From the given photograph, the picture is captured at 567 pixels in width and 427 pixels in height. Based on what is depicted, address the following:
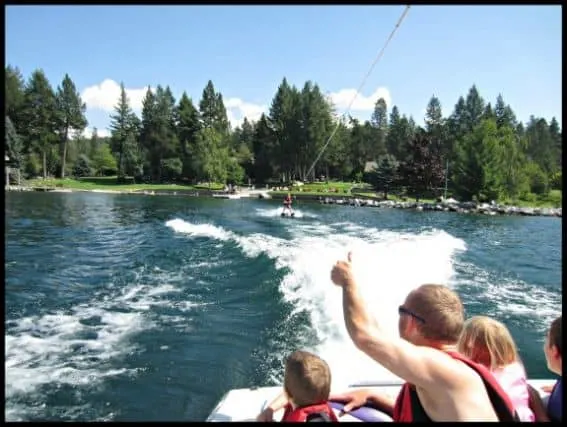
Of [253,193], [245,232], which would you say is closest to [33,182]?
[253,193]

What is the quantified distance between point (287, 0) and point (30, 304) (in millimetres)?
10441

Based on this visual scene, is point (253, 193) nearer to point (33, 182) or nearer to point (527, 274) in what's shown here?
point (33, 182)

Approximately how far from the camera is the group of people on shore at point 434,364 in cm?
200

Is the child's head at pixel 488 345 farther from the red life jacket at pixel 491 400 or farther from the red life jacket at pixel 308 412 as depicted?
the red life jacket at pixel 308 412

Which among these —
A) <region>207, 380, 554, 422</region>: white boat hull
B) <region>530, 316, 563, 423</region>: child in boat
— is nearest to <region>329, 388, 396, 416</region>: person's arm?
<region>207, 380, 554, 422</region>: white boat hull

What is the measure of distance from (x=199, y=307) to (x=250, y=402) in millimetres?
6096

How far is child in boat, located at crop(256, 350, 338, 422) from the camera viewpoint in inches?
104

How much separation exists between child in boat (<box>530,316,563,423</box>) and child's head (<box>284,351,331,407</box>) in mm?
1370

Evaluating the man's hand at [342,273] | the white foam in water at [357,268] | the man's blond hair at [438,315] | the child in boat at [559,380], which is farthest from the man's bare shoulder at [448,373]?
the white foam in water at [357,268]

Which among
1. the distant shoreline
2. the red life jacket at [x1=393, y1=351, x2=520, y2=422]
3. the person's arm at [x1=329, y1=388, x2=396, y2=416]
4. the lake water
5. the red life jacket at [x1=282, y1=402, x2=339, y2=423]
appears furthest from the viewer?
the distant shoreline

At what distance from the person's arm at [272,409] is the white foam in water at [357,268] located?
89 cm

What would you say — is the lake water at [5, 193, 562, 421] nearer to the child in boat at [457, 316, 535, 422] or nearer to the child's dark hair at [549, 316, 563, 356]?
the child in boat at [457, 316, 535, 422]

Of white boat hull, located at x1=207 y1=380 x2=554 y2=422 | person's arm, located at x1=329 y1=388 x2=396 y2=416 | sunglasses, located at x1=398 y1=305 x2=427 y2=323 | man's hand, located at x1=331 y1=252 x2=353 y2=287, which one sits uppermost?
man's hand, located at x1=331 y1=252 x2=353 y2=287

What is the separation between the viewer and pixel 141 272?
43.7 feet
